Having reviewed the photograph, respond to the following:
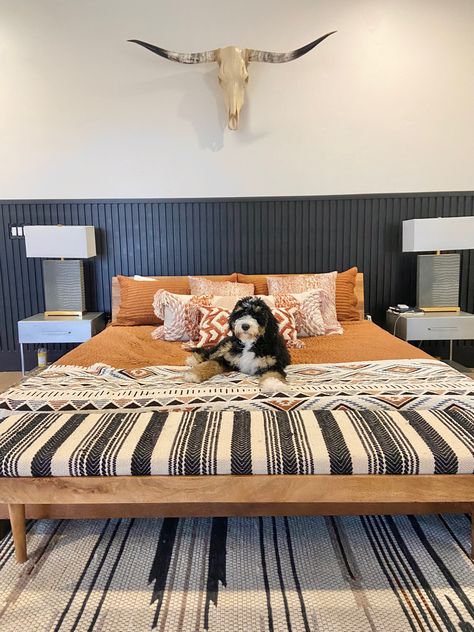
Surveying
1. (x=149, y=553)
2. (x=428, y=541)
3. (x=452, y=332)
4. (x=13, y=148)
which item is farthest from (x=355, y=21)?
(x=149, y=553)

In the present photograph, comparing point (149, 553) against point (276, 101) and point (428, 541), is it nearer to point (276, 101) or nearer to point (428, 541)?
point (428, 541)

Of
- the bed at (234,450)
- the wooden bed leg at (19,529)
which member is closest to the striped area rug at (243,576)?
the wooden bed leg at (19,529)

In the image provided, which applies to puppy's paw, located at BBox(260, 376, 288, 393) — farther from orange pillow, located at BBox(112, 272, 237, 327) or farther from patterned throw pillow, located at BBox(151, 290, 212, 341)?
orange pillow, located at BBox(112, 272, 237, 327)

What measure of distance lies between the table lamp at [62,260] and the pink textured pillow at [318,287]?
4.43 feet

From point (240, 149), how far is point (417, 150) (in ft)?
4.36

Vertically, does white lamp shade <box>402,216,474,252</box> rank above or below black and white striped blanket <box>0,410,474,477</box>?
above

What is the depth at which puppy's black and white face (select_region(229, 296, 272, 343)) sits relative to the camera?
2074mm

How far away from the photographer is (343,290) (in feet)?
10.6

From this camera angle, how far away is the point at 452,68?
11.2ft

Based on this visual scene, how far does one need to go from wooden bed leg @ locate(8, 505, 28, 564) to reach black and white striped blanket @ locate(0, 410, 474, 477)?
0.48 ft

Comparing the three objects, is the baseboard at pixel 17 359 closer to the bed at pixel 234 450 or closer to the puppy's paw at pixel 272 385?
the bed at pixel 234 450

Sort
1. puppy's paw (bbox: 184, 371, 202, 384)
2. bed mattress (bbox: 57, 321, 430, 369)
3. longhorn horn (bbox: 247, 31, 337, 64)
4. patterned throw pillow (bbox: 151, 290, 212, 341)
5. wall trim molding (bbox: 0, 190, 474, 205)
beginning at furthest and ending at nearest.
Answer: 1. wall trim molding (bbox: 0, 190, 474, 205)
2. longhorn horn (bbox: 247, 31, 337, 64)
3. patterned throw pillow (bbox: 151, 290, 212, 341)
4. bed mattress (bbox: 57, 321, 430, 369)
5. puppy's paw (bbox: 184, 371, 202, 384)

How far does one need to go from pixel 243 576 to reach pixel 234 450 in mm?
404

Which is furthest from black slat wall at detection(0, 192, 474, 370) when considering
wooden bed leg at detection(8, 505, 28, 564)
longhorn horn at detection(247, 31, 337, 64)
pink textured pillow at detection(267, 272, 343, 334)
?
wooden bed leg at detection(8, 505, 28, 564)
